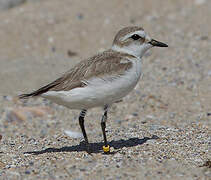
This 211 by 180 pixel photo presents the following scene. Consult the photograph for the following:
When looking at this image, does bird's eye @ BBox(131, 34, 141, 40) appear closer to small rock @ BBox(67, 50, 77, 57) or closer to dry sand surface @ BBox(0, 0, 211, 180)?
dry sand surface @ BBox(0, 0, 211, 180)

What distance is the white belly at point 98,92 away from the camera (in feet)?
18.8

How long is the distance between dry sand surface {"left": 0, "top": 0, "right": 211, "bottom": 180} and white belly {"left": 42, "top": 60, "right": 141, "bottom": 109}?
73 cm

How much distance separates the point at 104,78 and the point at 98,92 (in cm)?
21

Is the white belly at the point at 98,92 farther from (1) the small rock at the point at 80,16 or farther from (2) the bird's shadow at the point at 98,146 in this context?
(1) the small rock at the point at 80,16

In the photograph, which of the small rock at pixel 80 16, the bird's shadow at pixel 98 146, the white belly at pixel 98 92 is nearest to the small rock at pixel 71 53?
the small rock at pixel 80 16

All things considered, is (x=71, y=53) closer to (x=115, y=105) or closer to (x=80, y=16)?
(x=80, y=16)

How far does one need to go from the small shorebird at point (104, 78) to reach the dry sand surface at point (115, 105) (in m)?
0.76

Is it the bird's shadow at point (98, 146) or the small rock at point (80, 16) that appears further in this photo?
the small rock at point (80, 16)

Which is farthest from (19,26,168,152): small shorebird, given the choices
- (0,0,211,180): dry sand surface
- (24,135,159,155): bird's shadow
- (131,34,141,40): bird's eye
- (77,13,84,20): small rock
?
(77,13,84,20): small rock

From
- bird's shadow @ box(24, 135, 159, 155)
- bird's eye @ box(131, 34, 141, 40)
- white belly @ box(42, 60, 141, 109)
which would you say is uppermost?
bird's eye @ box(131, 34, 141, 40)

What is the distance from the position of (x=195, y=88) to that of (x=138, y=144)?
3.85 metres

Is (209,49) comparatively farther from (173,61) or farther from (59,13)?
(59,13)

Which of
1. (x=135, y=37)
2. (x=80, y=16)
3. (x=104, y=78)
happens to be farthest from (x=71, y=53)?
(x=104, y=78)

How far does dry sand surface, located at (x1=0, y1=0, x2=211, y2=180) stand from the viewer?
5.57 meters
